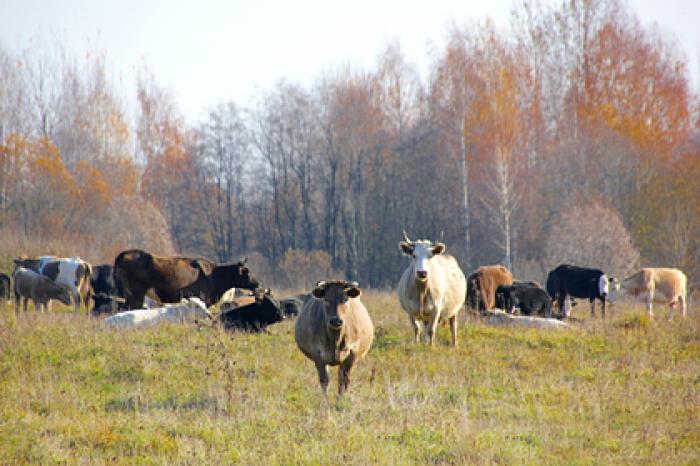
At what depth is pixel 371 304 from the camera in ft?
71.6

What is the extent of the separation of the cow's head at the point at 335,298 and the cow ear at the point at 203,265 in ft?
31.2

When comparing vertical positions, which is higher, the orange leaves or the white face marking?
the orange leaves

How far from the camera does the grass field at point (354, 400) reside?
7.68m

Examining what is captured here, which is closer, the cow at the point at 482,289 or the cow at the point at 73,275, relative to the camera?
the cow at the point at 482,289

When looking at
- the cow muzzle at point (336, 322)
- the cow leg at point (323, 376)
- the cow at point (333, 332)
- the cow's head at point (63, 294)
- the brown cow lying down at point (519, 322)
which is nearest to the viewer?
the cow muzzle at point (336, 322)

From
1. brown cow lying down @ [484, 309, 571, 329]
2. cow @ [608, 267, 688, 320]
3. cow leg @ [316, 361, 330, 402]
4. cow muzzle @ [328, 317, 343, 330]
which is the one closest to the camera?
cow muzzle @ [328, 317, 343, 330]

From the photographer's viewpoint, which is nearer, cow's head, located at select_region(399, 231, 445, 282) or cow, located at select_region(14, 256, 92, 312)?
cow's head, located at select_region(399, 231, 445, 282)

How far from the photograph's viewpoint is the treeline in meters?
37.3

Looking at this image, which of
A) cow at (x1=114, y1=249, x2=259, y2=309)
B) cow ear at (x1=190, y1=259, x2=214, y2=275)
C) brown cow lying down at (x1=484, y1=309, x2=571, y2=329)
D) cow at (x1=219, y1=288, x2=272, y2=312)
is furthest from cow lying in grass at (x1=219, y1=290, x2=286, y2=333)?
brown cow lying down at (x1=484, y1=309, x2=571, y2=329)

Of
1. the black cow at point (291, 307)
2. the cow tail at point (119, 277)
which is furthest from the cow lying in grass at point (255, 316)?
the cow tail at point (119, 277)

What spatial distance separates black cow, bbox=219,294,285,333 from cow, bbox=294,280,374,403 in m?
5.08

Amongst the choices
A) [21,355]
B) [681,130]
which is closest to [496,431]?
[21,355]

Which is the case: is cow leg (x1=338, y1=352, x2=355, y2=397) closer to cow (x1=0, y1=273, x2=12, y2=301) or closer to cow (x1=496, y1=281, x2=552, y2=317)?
cow (x1=496, y1=281, x2=552, y2=317)

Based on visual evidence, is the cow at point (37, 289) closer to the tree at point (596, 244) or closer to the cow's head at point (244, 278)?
the cow's head at point (244, 278)
